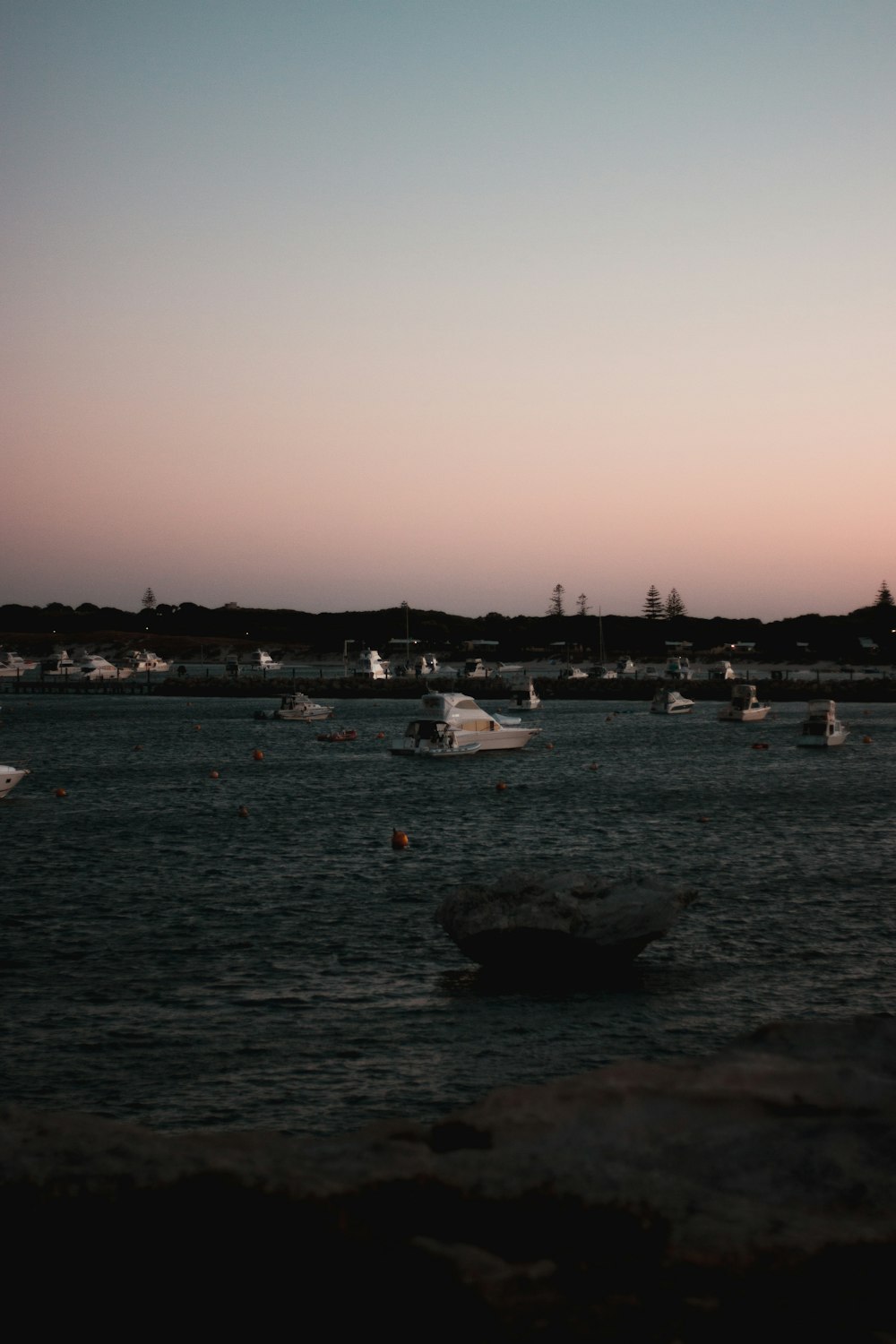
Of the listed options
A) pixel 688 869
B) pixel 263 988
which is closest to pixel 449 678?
pixel 688 869

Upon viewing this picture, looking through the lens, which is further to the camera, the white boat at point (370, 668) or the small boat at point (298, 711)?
the white boat at point (370, 668)

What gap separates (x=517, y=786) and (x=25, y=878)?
3166cm

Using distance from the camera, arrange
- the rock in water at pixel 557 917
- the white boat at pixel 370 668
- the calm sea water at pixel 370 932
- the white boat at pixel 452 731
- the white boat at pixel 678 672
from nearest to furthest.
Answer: the calm sea water at pixel 370 932
the rock in water at pixel 557 917
the white boat at pixel 452 731
the white boat at pixel 370 668
the white boat at pixel 678 672

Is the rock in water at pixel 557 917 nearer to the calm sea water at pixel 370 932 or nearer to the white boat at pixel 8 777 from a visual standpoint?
the calm sea water at pixel 370 932

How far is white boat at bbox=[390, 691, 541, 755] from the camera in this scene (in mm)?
79875

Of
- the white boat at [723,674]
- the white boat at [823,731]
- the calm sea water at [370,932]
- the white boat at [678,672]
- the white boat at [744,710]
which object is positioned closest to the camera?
the calm sea water at [370,932]

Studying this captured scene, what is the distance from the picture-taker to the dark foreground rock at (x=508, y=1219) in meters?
6.86

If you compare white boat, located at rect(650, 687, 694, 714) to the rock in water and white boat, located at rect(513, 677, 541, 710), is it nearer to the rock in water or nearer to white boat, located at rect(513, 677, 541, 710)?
white boat, located at rect(513, 677, 541, 710)

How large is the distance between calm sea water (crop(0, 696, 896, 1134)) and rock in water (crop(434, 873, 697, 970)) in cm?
79

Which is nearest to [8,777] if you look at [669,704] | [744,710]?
[744,710]

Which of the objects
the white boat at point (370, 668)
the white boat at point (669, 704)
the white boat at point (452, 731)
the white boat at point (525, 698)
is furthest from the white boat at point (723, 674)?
the white boat at point (452, 731)

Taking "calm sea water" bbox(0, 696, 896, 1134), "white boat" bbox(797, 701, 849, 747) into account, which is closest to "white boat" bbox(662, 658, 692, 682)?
"white boat" bbox(797, 701, 849, 747)

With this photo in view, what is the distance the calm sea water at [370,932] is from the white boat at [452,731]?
5.51m

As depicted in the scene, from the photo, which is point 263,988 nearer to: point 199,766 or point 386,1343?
point 386,1343
